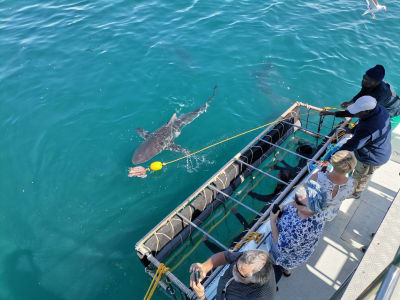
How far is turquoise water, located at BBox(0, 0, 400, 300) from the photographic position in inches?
297

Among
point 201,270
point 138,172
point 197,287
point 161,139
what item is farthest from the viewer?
point 161,139

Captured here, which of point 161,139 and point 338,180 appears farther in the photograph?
point 161,139

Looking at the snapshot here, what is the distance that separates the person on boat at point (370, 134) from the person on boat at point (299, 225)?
2230 millimetres

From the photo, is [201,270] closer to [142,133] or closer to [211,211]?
[211,211]

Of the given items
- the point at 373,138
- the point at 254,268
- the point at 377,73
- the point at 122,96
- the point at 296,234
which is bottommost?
the point at 122,96

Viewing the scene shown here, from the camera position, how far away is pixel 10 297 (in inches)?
258

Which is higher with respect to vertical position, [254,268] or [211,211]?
[254,268]

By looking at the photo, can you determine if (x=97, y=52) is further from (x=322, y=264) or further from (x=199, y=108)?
(x=322, y=264)

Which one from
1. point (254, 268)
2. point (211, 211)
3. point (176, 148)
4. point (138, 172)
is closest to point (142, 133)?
point (176, 148)

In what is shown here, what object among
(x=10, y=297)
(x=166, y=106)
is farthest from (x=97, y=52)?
(x=10, y=297)

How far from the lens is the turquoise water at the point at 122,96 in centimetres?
755

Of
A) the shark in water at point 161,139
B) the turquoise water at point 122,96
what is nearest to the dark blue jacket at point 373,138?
the turquoise water at point 122,96

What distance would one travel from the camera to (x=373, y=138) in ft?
17.6

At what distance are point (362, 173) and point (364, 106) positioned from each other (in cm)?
175
